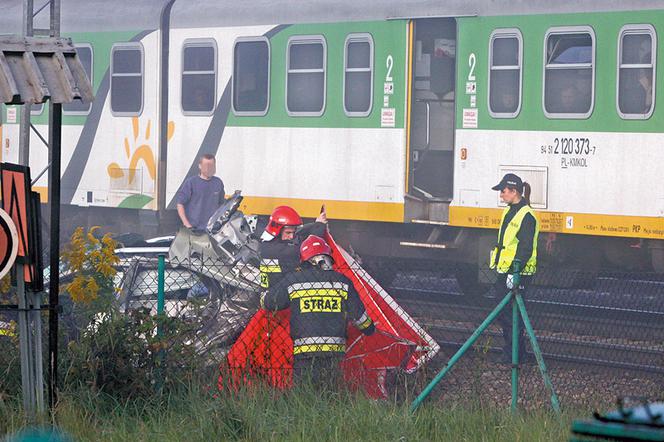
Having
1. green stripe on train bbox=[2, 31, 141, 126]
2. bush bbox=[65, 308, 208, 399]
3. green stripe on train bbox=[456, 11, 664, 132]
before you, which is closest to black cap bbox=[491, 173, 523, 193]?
green stripe on train bbox=[456, 11, 664, 132]

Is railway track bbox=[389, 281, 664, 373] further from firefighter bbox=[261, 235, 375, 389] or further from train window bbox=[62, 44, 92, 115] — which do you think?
train window bbox=[62, 44, 92, 115]

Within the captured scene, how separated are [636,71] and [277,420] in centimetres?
788

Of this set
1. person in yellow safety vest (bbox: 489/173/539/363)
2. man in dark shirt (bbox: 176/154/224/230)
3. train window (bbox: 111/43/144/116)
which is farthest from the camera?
train window (bbox: 111/43/144/116)

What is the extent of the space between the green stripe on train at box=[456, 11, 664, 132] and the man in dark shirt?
3.64 m

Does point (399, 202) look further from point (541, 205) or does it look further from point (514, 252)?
point (514, 252)

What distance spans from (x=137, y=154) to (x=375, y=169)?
13.0 feet

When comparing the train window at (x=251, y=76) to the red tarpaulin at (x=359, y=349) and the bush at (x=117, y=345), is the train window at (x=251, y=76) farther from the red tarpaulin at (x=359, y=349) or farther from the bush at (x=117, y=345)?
the bush at (x=117, y=345)

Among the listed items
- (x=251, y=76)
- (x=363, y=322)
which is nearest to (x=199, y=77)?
(x=251, y=76)

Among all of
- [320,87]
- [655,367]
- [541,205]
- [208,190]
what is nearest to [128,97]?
[208,190]

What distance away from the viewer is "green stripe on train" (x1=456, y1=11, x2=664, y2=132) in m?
12.5

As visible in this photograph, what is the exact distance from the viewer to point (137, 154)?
16062 millimetres

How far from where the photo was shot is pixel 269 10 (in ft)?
49.0

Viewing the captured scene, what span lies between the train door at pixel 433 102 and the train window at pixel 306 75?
4.25 ft

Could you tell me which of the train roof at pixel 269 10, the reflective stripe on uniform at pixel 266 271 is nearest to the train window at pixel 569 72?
the train roof at pixel 269 10
